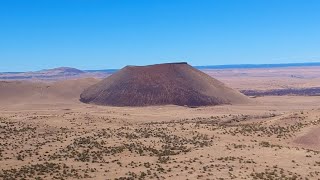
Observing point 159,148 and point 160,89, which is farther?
point 160,89

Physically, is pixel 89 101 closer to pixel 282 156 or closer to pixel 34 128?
pixel 34 128

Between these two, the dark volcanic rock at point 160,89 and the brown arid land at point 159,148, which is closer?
the brown arid land at point 159,148

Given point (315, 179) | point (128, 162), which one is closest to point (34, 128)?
point (128, 162)

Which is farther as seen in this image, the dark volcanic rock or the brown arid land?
the dark volcanic rock

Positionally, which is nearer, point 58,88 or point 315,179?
point 315,179

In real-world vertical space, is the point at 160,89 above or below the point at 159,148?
above

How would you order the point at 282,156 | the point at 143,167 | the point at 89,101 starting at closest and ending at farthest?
the point at 143,167 < the point at 282,156 < the point at 89,101

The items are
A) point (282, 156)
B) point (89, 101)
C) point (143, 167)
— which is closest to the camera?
point (143, 167)

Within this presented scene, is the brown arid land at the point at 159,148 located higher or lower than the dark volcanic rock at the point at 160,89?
lower
